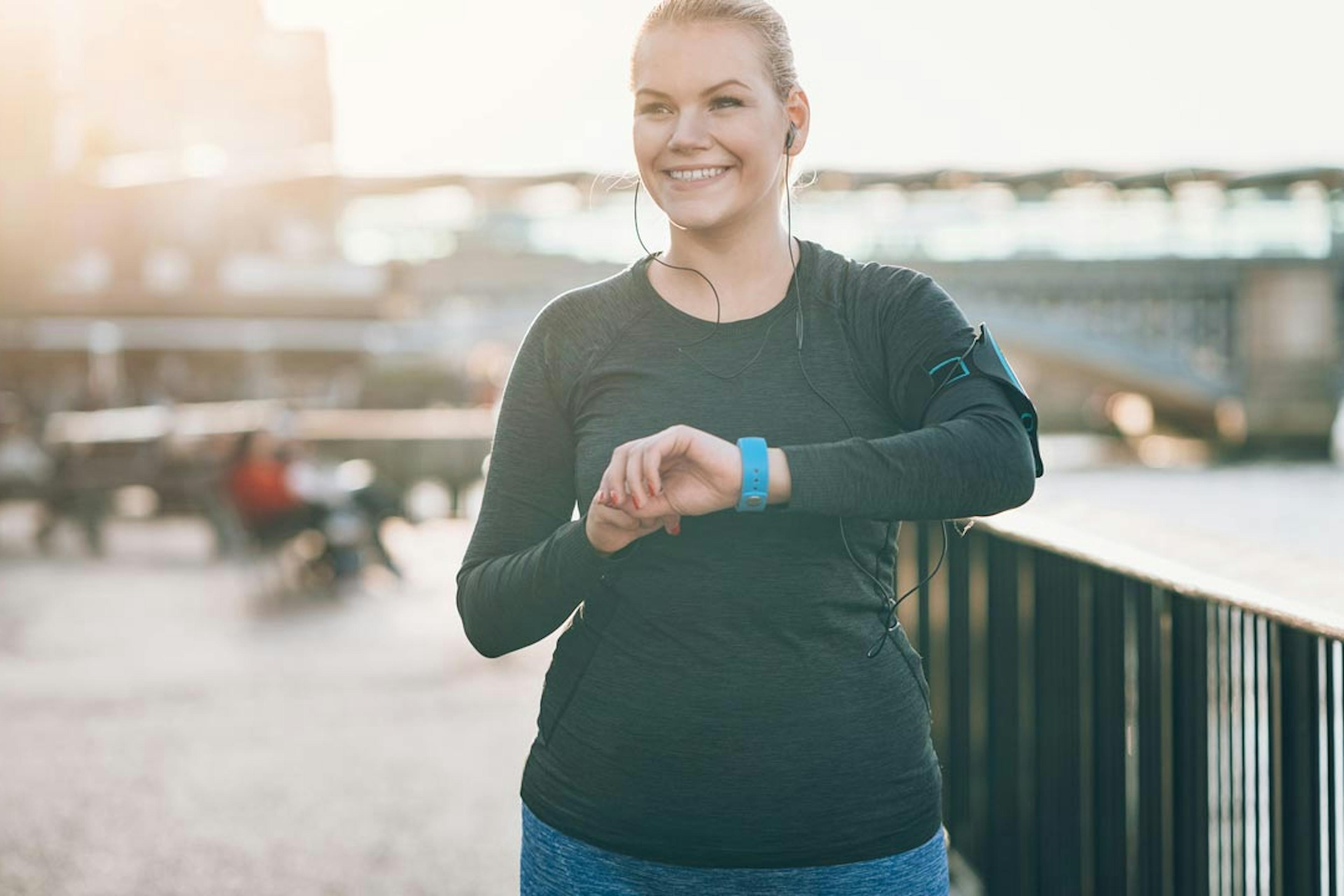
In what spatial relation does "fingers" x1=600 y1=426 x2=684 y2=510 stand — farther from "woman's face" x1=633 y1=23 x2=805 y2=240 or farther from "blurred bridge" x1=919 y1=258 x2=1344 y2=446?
"blurred bridge" x1=919 y1=258 x2=1344 y2=446

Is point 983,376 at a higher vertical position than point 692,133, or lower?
lower

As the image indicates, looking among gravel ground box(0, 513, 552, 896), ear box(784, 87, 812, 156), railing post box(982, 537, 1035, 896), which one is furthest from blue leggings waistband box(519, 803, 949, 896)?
gravel ground box(0, 513, 552, 896)

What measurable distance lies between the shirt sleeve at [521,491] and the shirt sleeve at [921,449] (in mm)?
341

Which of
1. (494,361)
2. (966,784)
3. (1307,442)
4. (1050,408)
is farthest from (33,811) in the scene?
(1050,408)

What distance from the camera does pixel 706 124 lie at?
180 cm

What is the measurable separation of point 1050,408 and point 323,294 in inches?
1860

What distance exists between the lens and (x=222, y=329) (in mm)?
39281

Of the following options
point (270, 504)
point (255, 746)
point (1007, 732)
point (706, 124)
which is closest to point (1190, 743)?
point (1007, 732)

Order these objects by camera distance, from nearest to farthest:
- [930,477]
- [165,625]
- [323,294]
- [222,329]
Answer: [930,477], [165,625], [323,294], [222,329]

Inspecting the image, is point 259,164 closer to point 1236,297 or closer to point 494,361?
point 494,361

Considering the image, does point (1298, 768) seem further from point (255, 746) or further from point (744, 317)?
point (255, 746)

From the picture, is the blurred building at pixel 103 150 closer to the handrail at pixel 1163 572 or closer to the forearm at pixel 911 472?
the handrail at pixel 1163 572

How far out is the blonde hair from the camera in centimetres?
178

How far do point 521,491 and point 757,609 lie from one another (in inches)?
14.0
